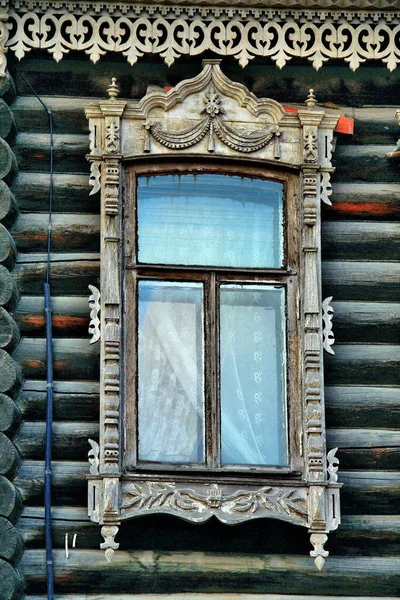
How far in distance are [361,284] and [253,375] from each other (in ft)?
2.42

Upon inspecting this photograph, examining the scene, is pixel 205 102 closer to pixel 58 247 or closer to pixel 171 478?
pixel 58 247

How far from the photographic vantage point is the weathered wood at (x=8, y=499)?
749 centimetres

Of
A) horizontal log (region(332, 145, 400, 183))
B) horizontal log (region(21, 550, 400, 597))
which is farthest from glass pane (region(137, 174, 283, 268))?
horizontal log (region(21, 550, 400, 597))

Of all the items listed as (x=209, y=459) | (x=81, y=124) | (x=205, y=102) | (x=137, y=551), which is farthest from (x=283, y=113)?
(x=137, y=551)

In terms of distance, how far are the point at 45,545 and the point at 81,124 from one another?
7.17 feet

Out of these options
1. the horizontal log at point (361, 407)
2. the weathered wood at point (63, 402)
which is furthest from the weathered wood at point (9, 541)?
the horizontal log at point (361, 407)

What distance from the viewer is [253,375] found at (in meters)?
7.99

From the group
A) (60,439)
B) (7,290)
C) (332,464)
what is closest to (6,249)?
(7,290)

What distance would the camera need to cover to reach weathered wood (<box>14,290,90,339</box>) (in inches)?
312

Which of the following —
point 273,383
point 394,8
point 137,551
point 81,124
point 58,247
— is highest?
point 394,8

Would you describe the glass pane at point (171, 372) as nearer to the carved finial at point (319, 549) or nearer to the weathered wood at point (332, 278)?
the weathered wood at point (332, 278)

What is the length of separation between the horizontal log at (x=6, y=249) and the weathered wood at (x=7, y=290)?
5cm

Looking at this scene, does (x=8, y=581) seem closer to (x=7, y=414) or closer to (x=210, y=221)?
(x=7, y=414)

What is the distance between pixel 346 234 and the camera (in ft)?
27.0
